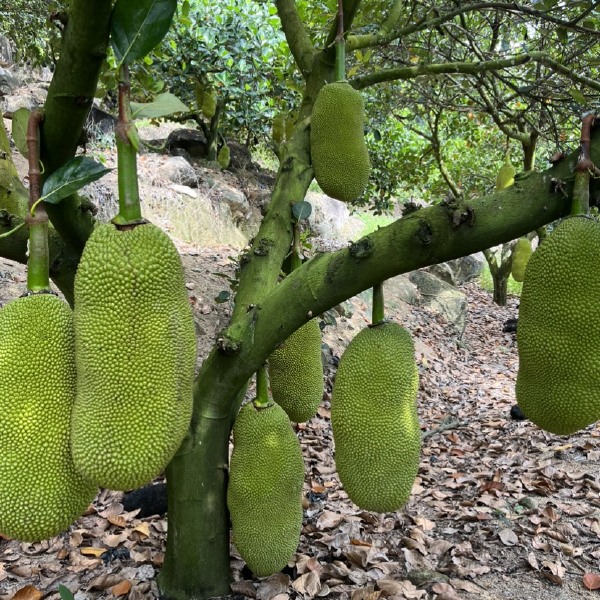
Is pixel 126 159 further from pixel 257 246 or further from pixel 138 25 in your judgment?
pixel 257 246

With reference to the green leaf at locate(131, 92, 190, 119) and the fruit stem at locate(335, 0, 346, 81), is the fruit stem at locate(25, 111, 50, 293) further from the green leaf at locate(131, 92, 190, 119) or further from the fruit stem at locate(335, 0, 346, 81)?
the fruit stem at locate(335, 0, 346, 81)

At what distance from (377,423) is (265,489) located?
1.36 feet

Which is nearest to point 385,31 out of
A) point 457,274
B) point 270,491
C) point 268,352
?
point 268,352

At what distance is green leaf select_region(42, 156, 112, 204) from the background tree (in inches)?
4.6

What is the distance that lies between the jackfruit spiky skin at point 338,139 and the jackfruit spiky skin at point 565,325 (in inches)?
34.9

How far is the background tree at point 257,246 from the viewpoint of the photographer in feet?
3.27

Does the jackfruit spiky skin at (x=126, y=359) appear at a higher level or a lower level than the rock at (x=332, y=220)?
lower

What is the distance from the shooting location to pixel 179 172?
668cm

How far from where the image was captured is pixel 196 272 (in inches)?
185

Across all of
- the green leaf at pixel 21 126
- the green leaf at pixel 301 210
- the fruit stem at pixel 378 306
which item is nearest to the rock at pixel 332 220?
the green leaf at pixel 301 210

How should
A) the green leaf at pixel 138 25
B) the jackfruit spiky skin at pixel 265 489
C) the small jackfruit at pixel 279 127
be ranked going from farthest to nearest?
the small jackfruit at pixel 279 127, the jackfruit spiky skin at pixel 265 489, the green leaf at pixel 138 25

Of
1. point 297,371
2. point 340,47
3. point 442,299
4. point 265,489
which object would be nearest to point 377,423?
point 265,489

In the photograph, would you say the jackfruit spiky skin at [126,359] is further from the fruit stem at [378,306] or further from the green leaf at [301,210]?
the green leaf at [301,210]

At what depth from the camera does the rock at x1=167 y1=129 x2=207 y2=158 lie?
751 centimetres
